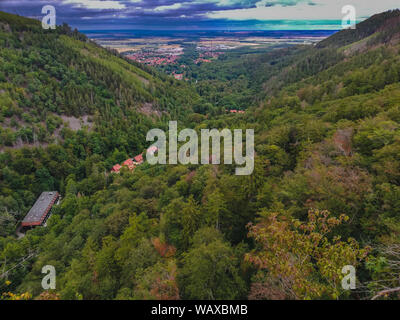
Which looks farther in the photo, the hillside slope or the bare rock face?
the hillside slope

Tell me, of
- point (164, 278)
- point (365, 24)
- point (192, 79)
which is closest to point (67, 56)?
point (192, 79)
